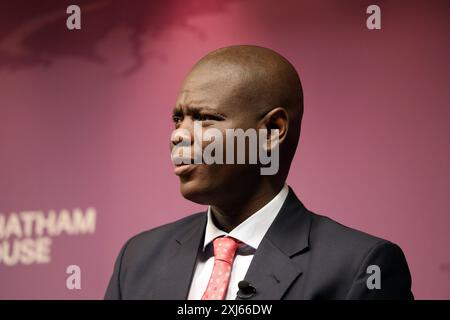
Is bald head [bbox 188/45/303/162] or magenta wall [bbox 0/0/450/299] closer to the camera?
bald head [bbox 188/45/303/162]

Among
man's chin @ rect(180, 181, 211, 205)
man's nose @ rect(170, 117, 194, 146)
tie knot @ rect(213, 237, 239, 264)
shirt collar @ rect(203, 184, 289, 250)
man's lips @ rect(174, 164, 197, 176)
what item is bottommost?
tie knot @ rect(213, 237, 239, 264)

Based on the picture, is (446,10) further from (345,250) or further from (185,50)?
(345,250)

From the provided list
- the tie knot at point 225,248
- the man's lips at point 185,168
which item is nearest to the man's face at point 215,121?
the man's lips at point 185,168

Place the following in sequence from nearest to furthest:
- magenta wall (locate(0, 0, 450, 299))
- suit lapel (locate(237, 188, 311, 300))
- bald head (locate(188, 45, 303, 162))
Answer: suit lapel (locate(237, 188, 311, 300)) < bald head (locate(188, 45, 303, 162)) < magenta wall (locate(0, 0, 450, 299))

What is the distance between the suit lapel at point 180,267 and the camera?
1.85 m

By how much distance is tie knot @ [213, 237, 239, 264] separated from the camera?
6.00ft

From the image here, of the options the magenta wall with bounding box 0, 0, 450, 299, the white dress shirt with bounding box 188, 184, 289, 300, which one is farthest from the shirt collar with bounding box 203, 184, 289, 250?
the magenta wall with bounding box 0, 0, 450, 299

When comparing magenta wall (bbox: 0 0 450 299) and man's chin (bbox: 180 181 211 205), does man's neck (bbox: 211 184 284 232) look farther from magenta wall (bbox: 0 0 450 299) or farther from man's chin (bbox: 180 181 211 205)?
magenta wall (bbox: 0 0 450 299)

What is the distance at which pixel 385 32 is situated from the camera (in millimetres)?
3189

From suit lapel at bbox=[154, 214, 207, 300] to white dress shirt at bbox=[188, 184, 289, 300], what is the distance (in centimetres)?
2

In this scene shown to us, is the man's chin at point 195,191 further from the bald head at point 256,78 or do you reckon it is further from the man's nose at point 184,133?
the bald head at point 256,78

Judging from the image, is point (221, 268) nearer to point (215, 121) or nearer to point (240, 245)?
point (240, 245)

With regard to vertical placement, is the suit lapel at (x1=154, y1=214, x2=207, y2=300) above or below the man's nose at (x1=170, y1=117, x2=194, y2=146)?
below

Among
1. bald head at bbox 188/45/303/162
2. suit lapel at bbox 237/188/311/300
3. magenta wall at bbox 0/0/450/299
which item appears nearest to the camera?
suit lapel at bbox 237/188/311/300
